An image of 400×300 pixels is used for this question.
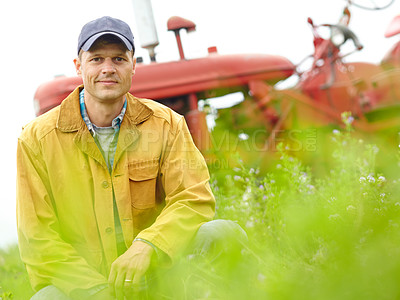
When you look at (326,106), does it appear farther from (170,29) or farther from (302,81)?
(170,29)

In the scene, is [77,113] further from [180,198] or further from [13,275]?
[13,275]

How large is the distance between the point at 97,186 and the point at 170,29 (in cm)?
242

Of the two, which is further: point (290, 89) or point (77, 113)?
point (290, 89)

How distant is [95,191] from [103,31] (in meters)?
0.67

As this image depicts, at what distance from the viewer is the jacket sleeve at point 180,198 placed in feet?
6.32

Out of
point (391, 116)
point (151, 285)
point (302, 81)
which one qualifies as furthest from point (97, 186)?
point (391, 116)

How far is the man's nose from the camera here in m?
2.10

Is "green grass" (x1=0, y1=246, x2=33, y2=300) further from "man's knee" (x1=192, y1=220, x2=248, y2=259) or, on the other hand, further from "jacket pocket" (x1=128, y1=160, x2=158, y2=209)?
"man's knee" (x1=192, y1=220, x2=248, y2=259)

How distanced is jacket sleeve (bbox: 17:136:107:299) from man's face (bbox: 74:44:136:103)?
34cm

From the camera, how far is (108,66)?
6.93 ft

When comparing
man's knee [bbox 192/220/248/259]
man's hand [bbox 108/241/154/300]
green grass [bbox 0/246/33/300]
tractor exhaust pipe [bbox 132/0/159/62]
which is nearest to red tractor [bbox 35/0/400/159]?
tractor exhaust pipe [bbox 132/0/159/62]

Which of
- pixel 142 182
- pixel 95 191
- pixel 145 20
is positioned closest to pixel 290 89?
pixel 145 20

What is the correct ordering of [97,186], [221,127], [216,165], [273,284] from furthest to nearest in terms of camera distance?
[221,127] → [216,165] → [97,186] → [273,284]

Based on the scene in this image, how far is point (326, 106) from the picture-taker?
4551mm
